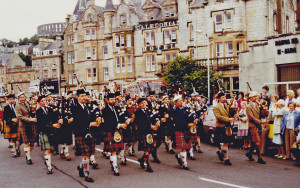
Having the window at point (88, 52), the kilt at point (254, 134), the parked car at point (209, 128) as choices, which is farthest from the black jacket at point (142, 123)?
the window at point (88, 52)

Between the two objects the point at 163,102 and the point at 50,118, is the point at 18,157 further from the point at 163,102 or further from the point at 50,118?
the point at 163,102

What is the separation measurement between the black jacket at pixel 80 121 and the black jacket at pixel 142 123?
1.64 meters

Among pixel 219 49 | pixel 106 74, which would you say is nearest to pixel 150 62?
pixel 106 74

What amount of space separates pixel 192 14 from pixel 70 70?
26.9 metres

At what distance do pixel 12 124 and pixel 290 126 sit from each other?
31.3 ft

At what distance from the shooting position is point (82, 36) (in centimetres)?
5216

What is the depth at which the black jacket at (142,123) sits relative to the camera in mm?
9883

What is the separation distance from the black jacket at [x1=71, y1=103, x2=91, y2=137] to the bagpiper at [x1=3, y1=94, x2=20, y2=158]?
4187mm

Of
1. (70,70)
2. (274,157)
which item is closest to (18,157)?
(274,157)

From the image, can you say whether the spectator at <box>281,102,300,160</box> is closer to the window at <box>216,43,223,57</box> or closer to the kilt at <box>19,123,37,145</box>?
the kilt at <box>19,123,37,145</box>

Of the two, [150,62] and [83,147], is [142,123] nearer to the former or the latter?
[83,147]

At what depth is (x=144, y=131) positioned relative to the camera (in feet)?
32.3

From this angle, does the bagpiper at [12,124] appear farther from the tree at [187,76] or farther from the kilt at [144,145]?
the tree at [187,76]

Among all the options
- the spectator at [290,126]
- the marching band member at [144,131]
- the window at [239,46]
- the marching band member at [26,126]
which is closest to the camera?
the marching band member at [144,131]
